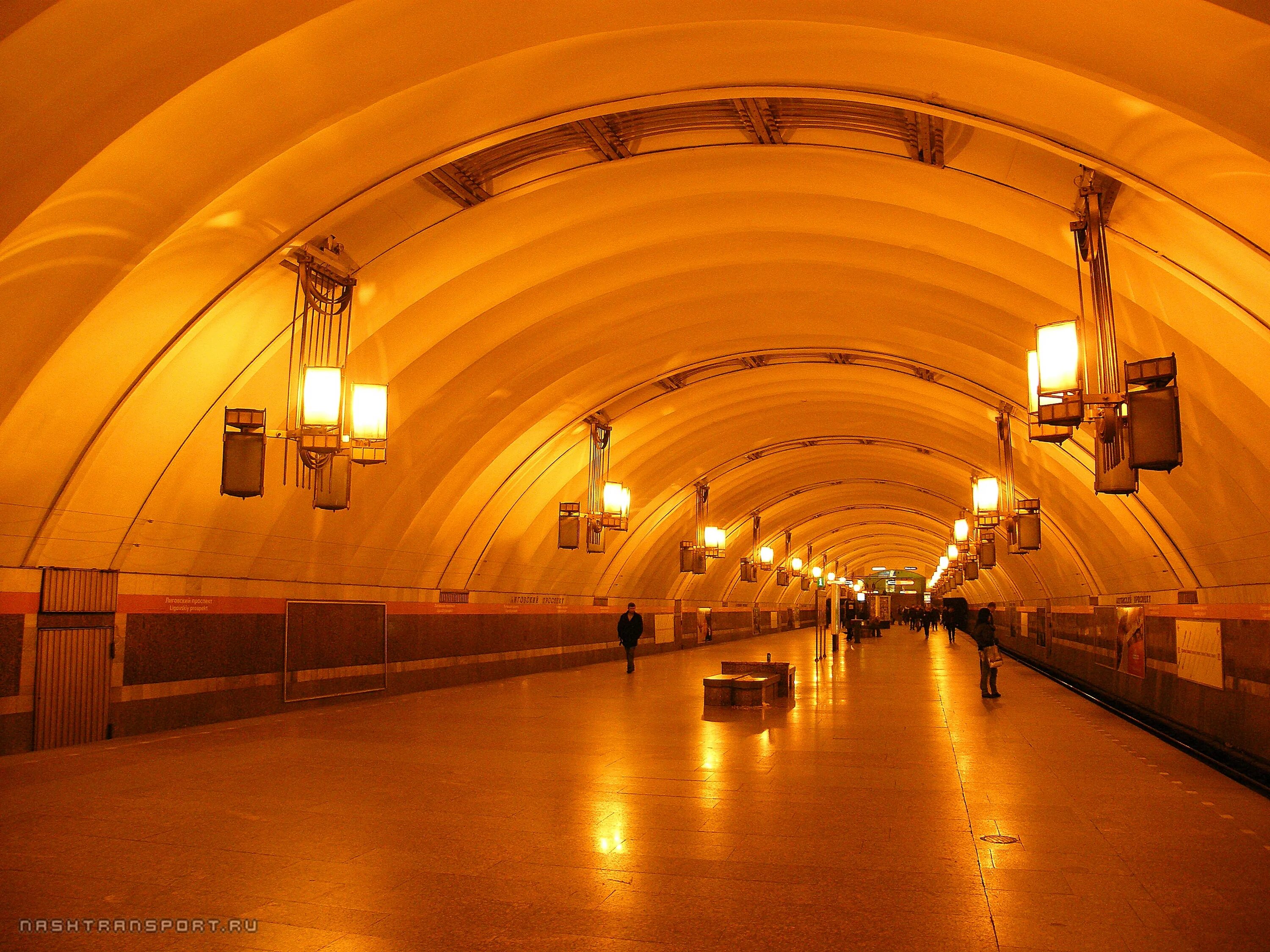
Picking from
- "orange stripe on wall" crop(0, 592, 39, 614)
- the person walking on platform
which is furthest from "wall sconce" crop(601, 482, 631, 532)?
"orange stripe on wall" crop(0, 592, 39, 614)

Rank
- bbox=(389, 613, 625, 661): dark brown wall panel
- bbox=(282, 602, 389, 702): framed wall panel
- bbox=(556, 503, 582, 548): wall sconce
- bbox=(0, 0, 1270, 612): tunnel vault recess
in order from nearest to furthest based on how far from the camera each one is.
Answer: bbox=(0, 0, 1270, 612): tunnel vault recess
bbox=(282, 602, 389, 702): framed wall panel
bbox=(389, 613, 625, 661): dark brown wall panel
bbox=(556, 503, 582, 548): wall sconce

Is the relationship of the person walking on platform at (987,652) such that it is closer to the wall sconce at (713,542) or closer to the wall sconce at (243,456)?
the wall sconce at (713,542)

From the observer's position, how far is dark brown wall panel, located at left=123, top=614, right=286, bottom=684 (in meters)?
11.2

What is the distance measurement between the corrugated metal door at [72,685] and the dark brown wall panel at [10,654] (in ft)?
0.68

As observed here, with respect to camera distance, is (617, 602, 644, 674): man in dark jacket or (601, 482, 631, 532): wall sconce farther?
(617, 602, 644, 674): man in dark jacket

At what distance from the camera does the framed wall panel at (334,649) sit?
13891 mm

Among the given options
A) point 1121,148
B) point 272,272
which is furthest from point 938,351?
point 272,272

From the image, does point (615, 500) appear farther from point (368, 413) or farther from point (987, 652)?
point (368, 413)

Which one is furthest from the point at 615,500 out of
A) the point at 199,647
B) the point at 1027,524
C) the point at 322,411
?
the point at 322,411

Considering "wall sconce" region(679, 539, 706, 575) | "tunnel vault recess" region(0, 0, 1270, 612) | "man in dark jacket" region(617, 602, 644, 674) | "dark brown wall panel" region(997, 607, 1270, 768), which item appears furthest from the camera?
"wall sconce" region(679, 539, 706, 575)

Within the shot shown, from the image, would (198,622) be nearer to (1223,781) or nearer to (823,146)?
(823,146)

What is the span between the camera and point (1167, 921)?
4.72m

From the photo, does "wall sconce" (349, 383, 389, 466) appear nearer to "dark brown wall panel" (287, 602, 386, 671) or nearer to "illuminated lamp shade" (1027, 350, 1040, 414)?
"dark brown wall panel" (287, 602, 386, 671)

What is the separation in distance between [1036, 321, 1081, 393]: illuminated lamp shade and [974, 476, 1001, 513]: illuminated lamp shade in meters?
11.1
